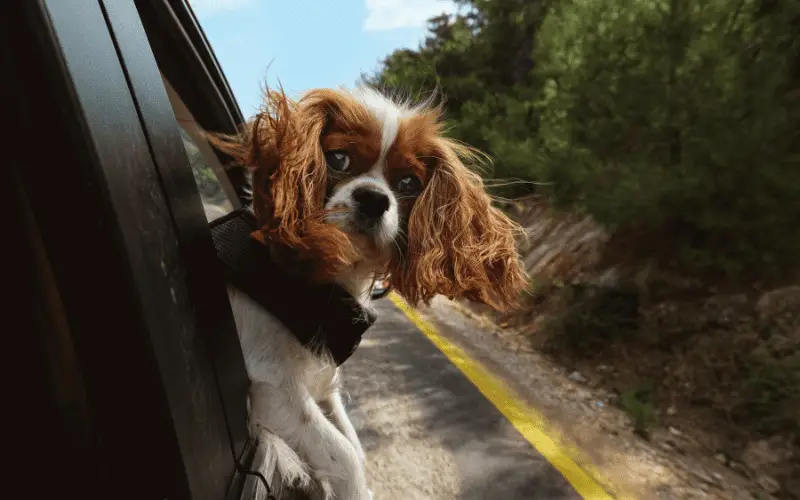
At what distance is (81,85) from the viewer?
642 millimetres

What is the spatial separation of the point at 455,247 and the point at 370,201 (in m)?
0.31

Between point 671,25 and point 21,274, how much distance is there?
4.73 metres

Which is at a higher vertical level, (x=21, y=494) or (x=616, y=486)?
(x=21, y=494)

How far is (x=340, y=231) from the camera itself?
1358 mm

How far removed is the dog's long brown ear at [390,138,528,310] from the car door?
73 cm

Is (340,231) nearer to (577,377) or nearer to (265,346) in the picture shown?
(265,346)

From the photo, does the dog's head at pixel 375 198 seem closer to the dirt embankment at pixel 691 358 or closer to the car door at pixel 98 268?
the car door at pixel 98 268

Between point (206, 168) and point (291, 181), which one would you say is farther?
point (206, 168)

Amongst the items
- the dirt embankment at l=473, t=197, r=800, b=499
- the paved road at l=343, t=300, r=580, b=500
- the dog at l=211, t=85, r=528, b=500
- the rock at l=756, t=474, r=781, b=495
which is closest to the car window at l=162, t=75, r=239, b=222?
the dog at l=211, t=85, r=528, b=500

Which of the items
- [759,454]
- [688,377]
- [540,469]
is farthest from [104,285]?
[688,377]

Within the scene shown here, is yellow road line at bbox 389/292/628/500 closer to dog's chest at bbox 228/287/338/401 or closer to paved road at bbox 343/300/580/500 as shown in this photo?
paved road at bbox 343/300/580/500

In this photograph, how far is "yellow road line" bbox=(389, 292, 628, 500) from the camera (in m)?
2.64

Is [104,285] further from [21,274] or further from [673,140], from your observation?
[673,140]

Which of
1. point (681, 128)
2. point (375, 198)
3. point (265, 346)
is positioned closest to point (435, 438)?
point (265, 346)
